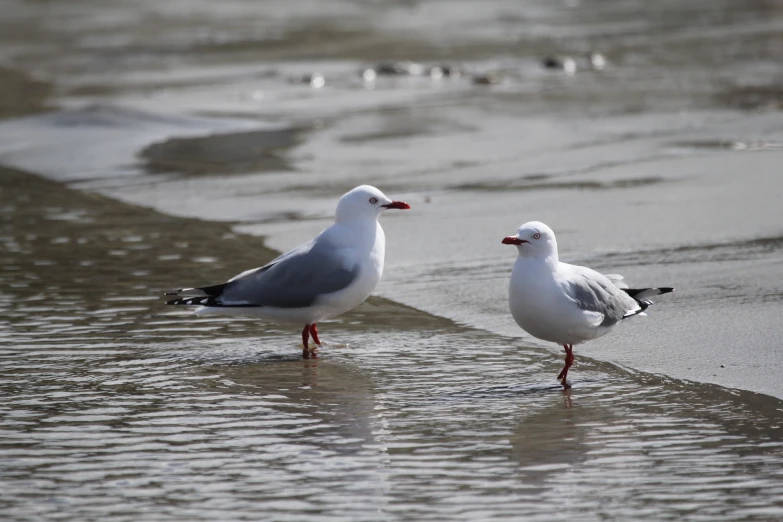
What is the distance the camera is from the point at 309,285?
22.0 feet

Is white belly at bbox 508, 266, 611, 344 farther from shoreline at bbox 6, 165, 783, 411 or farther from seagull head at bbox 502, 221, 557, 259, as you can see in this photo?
shoreline at bbox 6, 165, 783, 411

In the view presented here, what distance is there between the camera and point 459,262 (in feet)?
27.2

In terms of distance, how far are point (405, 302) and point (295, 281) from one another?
39.8 inches

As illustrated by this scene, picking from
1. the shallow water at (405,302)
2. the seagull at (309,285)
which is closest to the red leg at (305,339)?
the seagull at (309,285)

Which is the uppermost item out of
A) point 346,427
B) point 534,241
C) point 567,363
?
point 534,241

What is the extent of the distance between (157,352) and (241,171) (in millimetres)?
5320

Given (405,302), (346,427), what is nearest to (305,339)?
(405,302)

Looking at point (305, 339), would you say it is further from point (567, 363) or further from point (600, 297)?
point (600, 297)

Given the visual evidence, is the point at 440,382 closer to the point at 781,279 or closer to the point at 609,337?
the point at 609,337

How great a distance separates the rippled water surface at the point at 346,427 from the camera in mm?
4586

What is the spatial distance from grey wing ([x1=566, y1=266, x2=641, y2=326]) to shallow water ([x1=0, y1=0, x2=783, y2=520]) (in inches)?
9.0

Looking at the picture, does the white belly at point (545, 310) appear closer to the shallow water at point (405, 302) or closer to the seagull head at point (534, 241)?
the seagull head at point (534, 241)

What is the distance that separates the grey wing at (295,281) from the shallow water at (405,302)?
0.31 metres

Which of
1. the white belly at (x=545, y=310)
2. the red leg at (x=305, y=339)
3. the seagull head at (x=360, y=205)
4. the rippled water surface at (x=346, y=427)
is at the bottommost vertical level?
the rippled water surface at (x=346, y=427)
